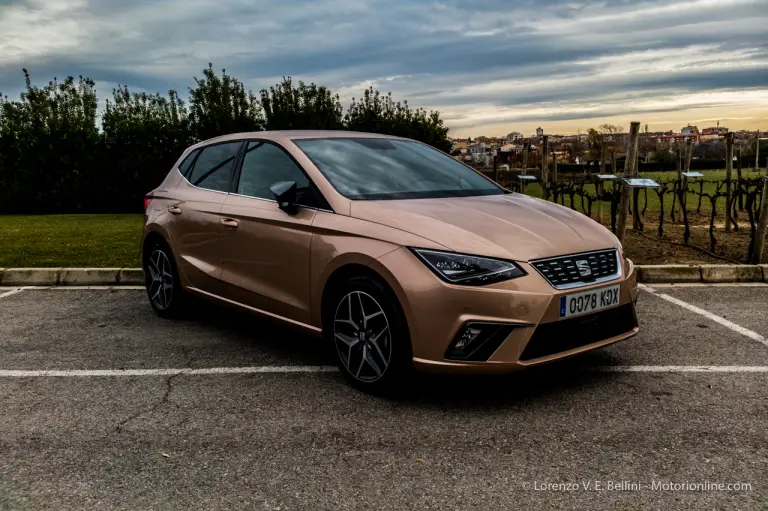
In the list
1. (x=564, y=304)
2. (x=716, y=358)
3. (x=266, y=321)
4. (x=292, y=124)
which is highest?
(x=292, y=124)

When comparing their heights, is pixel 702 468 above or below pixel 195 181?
below

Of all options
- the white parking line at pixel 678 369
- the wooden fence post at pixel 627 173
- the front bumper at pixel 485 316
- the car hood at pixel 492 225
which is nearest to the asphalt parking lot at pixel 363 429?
the white parking line at pixel 678 369

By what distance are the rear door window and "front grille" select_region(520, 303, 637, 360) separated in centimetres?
278

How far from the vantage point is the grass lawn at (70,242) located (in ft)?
30.0

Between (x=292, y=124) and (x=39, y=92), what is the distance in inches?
462

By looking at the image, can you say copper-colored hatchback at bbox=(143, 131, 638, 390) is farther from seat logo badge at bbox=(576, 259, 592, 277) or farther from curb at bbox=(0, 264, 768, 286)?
curb at bbox=(0, 264, 768, 286)

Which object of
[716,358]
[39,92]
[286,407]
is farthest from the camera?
[39,92]

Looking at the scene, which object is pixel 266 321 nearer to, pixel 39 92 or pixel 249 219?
pixel 249 219

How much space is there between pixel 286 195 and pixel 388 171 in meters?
0.77

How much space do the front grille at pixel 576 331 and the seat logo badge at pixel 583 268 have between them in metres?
0.23

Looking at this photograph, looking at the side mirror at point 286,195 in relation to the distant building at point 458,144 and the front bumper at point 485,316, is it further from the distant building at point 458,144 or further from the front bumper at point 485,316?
the distant building at point 458,144

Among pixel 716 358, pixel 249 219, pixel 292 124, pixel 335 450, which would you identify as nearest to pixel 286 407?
pixel 335 450

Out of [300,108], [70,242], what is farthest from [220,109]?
[70,242]

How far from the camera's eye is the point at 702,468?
327cm
